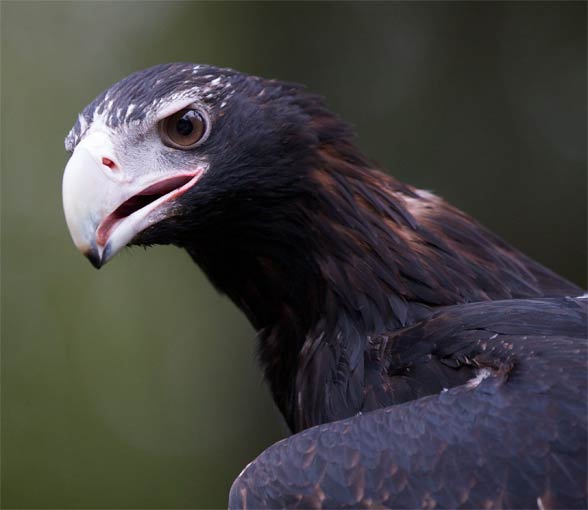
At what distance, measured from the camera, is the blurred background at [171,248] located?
837 cm

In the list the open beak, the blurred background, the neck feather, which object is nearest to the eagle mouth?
the open beak

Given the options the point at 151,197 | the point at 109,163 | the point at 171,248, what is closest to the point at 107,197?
the point at 109,163

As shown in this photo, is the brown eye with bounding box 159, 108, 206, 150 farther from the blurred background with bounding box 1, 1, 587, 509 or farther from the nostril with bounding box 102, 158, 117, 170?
the blurred background with bounding box 1, 1, 587, 509

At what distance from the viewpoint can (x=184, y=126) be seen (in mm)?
3340

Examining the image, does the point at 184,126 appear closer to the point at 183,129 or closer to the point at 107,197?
the point at 183,129

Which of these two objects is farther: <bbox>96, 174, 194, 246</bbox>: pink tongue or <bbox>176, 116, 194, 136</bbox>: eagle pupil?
<bbox>176, 116, 194, 136</bbox>: eagle pupil

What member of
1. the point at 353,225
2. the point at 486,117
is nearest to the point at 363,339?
the point at 353,225

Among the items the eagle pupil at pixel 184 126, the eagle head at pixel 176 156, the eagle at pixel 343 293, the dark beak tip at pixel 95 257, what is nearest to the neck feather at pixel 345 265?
the eagle at pixel 343 293

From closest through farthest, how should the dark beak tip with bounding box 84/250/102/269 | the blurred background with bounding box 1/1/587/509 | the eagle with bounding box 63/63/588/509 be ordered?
the eagle with bounding box 63/63/588/509 < the dark beak tip with bounding box 84/250/102/269 < the blurred background with bounding box 1/1/587/509

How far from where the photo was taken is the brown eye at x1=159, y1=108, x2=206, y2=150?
131 inches

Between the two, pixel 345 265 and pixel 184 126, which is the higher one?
pixel 184 126

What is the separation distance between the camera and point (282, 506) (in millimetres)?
2760

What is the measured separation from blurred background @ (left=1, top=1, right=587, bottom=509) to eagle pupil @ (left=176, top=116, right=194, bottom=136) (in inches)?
182

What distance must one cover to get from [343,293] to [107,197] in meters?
0.90
